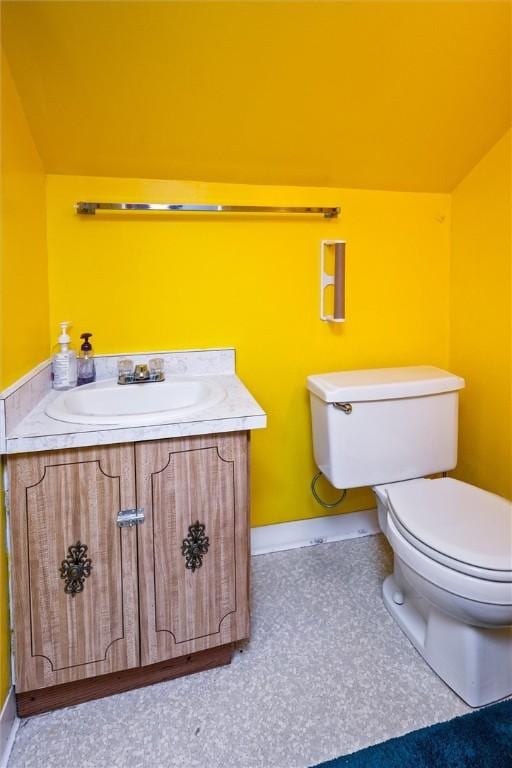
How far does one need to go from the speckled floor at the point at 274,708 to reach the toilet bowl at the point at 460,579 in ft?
0.26

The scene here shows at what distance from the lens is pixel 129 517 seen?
1110 mm

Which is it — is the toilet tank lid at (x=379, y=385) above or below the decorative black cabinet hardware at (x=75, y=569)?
above

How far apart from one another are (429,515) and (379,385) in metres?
0.45

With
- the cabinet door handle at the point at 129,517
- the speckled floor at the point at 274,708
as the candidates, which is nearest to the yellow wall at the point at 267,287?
the speckled floor at the point at 274,708

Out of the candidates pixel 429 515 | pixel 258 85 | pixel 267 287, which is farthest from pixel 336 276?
pixel 429 515

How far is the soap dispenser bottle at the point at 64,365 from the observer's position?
54.7 inches

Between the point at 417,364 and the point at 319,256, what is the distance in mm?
658

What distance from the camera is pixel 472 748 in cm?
105

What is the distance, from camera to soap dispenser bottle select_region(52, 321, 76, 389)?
54.7 inches

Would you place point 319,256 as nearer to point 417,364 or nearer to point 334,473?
point 417,364

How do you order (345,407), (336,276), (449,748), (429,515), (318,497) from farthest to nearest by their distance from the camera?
(318,497) → (336,276) → (345,407) → (429,515) → (449,748)

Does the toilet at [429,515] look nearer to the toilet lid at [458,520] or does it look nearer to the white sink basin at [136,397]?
the toilet lid at [458,520]

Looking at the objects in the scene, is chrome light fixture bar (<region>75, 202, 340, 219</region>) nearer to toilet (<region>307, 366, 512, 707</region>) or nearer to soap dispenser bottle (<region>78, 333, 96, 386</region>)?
soap dispenser bottle (<region>78, 333, 96, 386</region>)

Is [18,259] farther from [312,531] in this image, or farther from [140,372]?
[312,531]
